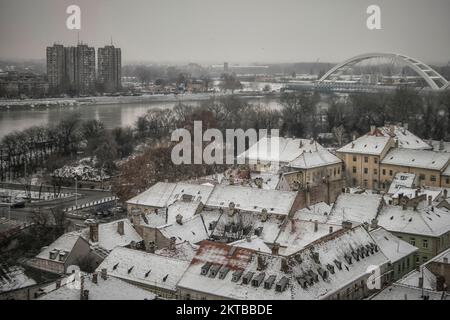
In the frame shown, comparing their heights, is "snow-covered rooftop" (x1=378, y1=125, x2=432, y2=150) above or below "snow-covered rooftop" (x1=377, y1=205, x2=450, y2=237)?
above

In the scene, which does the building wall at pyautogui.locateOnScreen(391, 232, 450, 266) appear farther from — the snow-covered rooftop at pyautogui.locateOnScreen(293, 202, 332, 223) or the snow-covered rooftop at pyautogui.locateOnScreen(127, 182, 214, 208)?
the snow-covered rooftop at pyautogui.locateOnScreen(127, 182, 214, 208)

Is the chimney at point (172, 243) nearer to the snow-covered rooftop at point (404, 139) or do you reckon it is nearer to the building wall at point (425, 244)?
the building wall at point (425, 244)

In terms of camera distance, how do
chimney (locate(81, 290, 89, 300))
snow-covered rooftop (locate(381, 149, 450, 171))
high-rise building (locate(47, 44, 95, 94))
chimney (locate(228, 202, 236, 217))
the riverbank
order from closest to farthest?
chimney (locate(81, 290, 89, 300)), chimney (locate(228, 202, 236, 217)), snow-covered rooftop (locate(381, 149, 450, 171)), the riverbank, high-rise building (locate(47, 44, 95, 94))

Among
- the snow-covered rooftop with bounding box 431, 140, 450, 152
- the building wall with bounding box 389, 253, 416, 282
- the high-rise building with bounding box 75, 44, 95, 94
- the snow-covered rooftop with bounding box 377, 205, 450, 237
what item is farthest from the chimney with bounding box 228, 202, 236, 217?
the high-rise building with bounding box 75, 44, 95, 94

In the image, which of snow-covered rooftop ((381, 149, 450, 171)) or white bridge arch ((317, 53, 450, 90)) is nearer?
snow-covered rooftop ((381, 149, 450, 171))

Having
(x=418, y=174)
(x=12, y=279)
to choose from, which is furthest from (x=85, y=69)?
(x=12, y=279)

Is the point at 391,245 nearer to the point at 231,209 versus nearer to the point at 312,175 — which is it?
the point at 231,209

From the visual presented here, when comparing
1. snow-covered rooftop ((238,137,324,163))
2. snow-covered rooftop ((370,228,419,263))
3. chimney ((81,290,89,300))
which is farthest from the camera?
snow-covered rooftop ((238,137,324,163))
